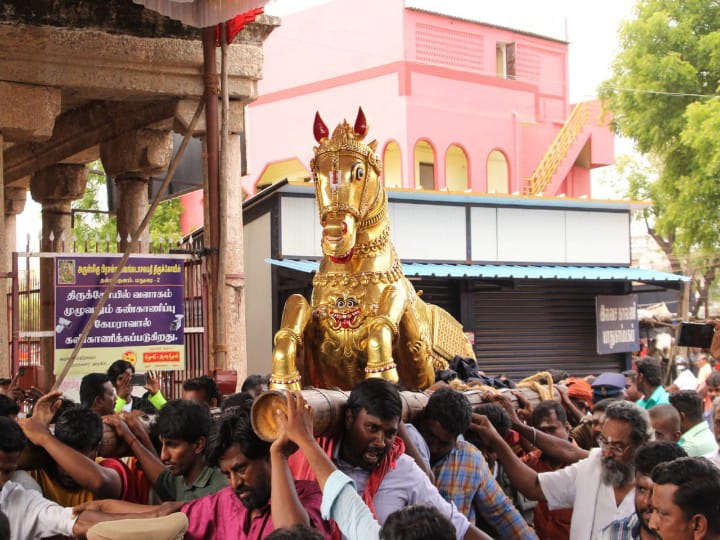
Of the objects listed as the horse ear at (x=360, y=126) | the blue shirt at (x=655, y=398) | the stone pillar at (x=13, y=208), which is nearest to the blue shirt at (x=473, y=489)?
the horse ear at (x=360, y=126)

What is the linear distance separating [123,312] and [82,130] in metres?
3.61

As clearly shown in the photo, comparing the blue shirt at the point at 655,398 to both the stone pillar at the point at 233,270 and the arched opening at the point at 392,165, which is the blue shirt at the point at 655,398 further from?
the arched opening at the point at 392,165

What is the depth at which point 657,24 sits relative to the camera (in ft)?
62.7

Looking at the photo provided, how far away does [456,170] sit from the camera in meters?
22.1

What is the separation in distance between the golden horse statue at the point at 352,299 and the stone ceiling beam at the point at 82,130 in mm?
3089

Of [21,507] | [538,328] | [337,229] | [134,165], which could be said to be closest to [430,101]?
[538,328]

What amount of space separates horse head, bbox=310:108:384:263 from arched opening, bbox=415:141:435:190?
14457 millimetres

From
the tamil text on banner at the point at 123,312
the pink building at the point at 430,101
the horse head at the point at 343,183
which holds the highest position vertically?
the pink building at the point at 430,101

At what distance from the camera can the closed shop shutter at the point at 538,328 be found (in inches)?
619

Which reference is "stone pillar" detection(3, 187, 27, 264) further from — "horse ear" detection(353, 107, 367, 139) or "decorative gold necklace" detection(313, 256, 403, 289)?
"horse ear" detection(353, 107, 367, 139)

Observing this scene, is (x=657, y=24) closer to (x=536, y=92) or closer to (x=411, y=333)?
(x=536, y=92)

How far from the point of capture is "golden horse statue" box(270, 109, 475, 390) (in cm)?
644

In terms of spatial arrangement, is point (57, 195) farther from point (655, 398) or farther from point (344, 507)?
point (344, 507)

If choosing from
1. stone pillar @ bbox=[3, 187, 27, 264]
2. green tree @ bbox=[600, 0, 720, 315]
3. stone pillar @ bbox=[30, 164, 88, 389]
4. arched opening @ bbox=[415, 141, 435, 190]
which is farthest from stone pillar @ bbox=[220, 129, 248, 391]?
arched opening @ bbox=[415, 141, 435, 190]
